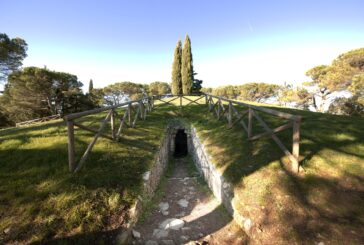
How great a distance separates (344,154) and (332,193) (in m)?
1.92

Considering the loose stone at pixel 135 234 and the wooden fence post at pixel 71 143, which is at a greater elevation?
the wooden fence post at pixel 71 143

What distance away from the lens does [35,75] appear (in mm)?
22469

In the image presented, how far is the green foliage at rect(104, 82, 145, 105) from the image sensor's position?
43.0 metres

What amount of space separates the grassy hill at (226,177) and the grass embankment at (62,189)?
0.02m

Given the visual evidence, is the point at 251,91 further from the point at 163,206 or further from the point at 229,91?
the point at 163,206

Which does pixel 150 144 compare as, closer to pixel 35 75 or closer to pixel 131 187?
pixel 131 187

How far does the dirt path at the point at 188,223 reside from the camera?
325 cm

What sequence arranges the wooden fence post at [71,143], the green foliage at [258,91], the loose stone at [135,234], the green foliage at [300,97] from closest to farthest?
the loose stone at [135,234] → the wooden fence post at [71,143] → the green foliage at [300,97] → the green foliage at [258,91]

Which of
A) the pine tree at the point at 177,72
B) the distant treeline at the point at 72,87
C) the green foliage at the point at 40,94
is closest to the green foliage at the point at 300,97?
the distant treeline at the point at 72,87

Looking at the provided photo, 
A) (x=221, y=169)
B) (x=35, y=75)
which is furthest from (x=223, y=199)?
(x=35, y=75)

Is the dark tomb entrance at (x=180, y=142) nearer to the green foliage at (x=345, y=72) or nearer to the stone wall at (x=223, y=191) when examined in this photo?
the stone wall at (x=223, y=191)

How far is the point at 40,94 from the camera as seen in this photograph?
79.9ft

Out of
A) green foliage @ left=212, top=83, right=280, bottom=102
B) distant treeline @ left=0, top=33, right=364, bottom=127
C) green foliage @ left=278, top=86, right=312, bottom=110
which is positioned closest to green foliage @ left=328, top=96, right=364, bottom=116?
distant treeline @ left=0, top=33, right=364, bottom=127

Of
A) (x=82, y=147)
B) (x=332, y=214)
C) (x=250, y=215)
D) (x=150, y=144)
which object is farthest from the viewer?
(x=150, y=144)
